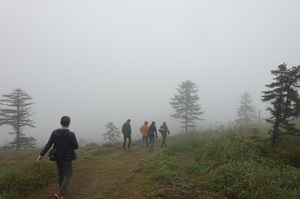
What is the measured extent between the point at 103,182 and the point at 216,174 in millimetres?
4125

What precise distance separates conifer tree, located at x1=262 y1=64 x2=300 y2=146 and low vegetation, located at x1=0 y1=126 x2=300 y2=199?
34.0 inches

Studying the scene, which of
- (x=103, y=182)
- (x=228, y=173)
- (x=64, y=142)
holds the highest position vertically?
(x=64, y=142)

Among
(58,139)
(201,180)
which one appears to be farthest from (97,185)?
(201,180)

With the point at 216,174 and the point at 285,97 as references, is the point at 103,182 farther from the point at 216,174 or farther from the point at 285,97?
the point at 285,97

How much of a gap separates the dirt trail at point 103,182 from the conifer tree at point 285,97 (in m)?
6.95

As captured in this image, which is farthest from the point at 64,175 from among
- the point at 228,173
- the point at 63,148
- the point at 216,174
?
the point at 228,173

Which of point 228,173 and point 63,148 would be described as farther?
point 228,173

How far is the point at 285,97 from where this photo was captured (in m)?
10.3

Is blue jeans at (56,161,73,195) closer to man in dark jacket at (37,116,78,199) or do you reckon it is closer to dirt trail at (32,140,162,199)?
man in dark jacket at (37,116,78,199)

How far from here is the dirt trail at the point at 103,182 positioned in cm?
691

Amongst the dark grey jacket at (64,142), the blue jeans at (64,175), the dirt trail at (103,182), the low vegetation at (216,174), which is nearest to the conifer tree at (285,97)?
the low vegetation at (216,174)

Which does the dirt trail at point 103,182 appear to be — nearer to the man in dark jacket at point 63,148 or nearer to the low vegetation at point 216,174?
the low vegetation at point 216,174

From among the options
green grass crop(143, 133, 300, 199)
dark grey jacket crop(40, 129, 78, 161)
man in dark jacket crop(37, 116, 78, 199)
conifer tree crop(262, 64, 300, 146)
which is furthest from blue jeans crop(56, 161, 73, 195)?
conifer tree crop(262, 64, 300, 146)

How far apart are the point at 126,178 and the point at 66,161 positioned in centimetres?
285
